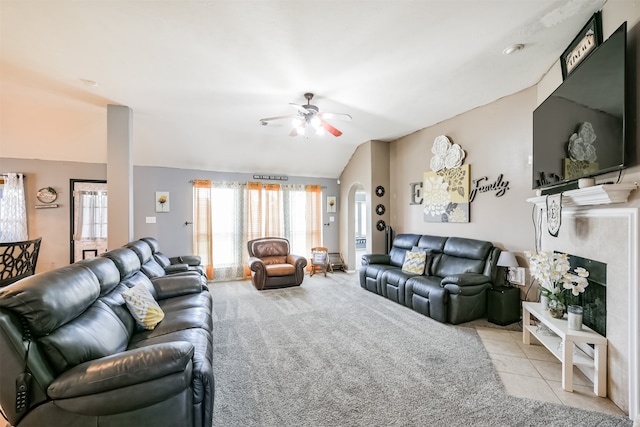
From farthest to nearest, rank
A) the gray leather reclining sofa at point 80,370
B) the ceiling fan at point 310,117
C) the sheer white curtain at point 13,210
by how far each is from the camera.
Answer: the sheer white curtain at point 13,210 → the ceiling fan at point 310,117 → the gray leather reclining sofa at point 80,370

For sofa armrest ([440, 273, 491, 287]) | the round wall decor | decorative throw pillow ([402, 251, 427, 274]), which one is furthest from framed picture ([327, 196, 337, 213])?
the round wall decor

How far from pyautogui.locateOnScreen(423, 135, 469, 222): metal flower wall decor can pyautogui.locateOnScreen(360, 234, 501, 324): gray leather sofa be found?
44 centimetres

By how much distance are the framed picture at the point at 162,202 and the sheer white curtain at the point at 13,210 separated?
2.05m

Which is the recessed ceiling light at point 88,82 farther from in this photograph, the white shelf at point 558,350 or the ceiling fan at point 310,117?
the white shelf at point 558,350

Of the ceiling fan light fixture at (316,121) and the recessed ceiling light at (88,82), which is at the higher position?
the recessed ceiling light at (88,82)

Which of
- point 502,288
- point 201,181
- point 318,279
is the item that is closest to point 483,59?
point 502,288

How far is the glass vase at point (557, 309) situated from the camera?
242cm

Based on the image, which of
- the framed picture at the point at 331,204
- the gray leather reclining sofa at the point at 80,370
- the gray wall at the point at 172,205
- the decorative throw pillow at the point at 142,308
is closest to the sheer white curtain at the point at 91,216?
the gray wall at the point at 172,205

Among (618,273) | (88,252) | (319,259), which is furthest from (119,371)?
(88,252)

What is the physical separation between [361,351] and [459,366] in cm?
89

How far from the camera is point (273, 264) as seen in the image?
18.0 ft

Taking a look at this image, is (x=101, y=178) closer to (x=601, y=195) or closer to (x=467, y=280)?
(x=467, y=280)

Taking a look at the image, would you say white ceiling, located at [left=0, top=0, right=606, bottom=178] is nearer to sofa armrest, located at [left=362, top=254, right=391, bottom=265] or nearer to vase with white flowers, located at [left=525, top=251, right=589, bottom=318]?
vase with white flowers, located at [left=525, top=251, right=589, bottom=318]

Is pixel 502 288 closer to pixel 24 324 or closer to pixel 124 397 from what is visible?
pixel 124 397
